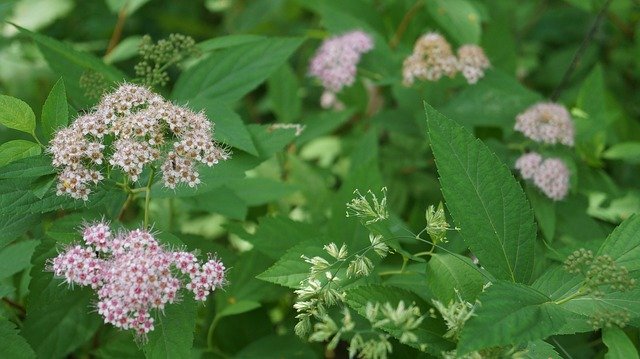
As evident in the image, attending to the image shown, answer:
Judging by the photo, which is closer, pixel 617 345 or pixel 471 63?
pixel 617 345

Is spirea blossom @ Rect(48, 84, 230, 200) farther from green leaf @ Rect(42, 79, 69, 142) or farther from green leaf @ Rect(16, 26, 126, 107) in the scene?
green leaf @ Rect(16, 26, 126, 107)

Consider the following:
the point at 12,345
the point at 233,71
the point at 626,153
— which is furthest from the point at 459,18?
the point at 12,345

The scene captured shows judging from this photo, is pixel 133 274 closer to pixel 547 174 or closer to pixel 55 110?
pixel 55 110

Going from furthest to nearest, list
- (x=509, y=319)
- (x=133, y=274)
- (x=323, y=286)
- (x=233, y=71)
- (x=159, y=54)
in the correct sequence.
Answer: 1. (x=233, y=71)
2. (x=159, y=54)
3. (x=323, y=286)
4. (x=133, y=274)
5. (x=509, y=319)

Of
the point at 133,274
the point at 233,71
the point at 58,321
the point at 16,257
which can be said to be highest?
the point at 233,71

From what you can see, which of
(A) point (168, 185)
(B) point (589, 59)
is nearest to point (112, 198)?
(A) point (168, 185)

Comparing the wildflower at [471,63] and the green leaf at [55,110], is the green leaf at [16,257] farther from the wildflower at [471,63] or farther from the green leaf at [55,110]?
the wildflower at [471,63]
